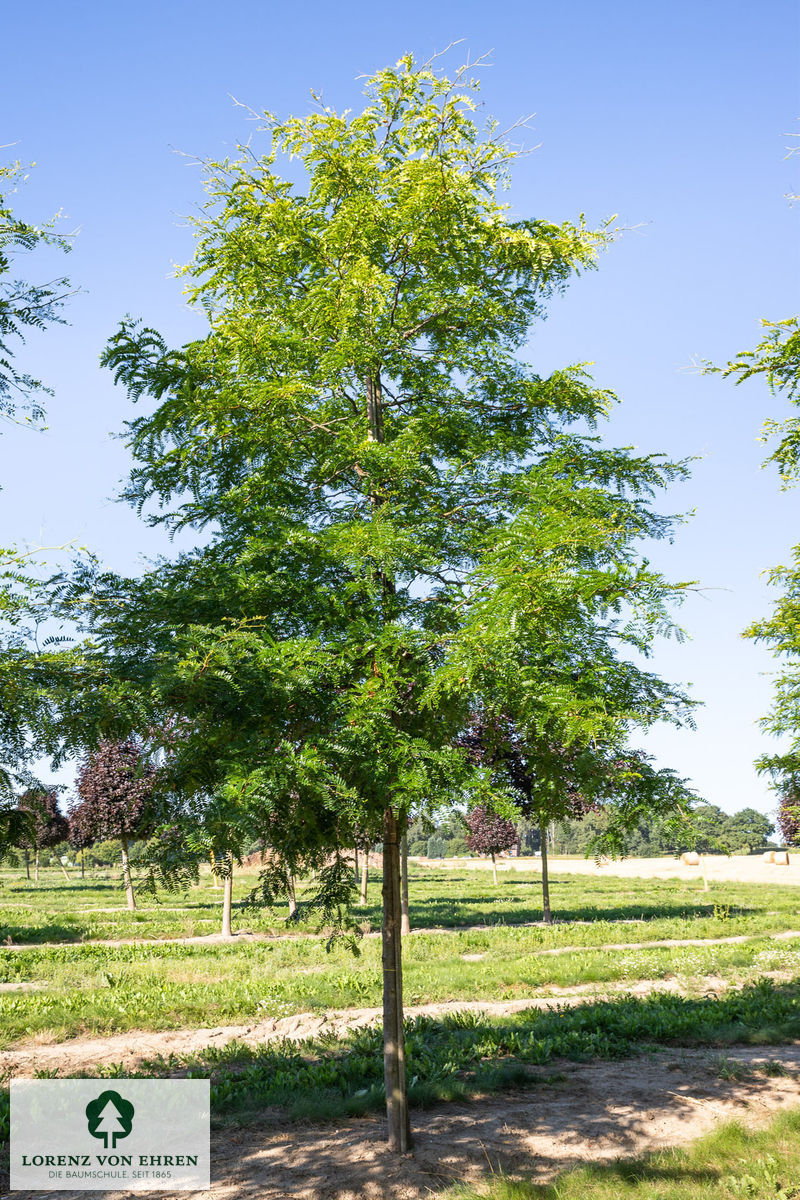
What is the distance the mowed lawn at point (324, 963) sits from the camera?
34.9 ft

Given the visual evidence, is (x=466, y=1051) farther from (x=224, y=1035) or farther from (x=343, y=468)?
(x=343, y=468)

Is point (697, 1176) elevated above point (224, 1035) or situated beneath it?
elevated above

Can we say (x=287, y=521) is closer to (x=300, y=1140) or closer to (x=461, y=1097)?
(x=300, y=1140)

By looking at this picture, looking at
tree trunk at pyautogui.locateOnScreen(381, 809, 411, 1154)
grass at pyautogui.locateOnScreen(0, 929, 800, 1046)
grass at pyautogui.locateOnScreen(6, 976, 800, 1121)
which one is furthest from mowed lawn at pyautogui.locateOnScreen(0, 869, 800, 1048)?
grass at pyautogui.locateOnScreen(6, 976, 800, 1121)

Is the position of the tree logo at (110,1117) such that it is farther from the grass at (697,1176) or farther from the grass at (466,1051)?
the grass at (697,1176)

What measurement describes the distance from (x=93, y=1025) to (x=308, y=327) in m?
8.44

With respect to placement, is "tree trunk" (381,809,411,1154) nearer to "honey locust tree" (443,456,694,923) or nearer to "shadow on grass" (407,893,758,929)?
"honey locust tree" (443,456,694,923)

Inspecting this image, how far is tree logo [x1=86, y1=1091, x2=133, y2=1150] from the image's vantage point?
6.56m

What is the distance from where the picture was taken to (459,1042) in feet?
29.1

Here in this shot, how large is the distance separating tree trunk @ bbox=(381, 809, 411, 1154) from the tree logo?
217 cm

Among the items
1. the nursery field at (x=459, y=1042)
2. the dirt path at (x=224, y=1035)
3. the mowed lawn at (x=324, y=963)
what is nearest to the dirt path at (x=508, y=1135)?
the nursery field at (x=459, y=1042)

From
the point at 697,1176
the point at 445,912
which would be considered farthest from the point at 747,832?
the point at 445,912

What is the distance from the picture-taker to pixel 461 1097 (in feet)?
24.2

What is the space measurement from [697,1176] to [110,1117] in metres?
4.49
